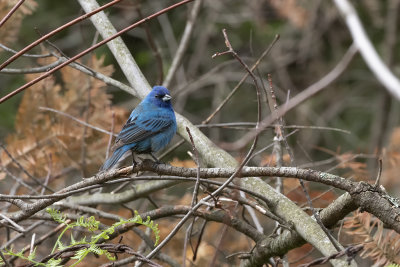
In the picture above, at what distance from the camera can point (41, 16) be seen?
8492 millimetres

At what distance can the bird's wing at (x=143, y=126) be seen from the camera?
4676 mm

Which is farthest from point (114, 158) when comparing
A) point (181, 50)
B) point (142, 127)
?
point (181, 50)

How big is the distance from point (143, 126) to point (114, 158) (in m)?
0.61

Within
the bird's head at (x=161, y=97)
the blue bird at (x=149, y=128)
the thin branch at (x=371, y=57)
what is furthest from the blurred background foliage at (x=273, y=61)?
the thin branch at (x=371, y=57)

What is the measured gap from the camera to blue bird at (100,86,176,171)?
457 centimetres

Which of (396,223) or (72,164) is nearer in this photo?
(396,223)

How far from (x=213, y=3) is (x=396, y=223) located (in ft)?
21.0

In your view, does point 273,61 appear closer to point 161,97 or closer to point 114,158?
point 161,97

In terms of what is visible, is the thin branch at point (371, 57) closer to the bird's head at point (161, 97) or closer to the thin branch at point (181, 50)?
the bird's head at point (161, 97)

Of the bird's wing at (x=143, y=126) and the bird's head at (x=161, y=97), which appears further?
the bird's head at (x=161, y=97)

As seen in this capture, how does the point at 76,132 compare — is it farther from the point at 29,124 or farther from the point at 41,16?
the point at 41,16

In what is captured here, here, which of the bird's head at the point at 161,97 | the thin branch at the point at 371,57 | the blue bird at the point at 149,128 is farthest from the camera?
the bird's head at the point at 161,97

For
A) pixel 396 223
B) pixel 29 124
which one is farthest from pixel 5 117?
pixel 396 223

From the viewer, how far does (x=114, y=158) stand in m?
4.43
